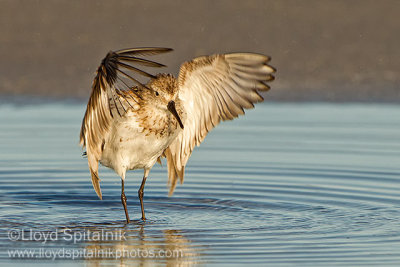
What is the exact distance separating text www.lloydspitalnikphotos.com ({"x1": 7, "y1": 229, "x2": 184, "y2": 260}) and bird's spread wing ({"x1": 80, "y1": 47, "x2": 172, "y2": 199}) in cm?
90

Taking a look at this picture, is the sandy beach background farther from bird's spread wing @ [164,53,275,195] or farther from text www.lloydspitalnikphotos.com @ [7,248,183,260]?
text www.lloydspitalnikphotos.com @ [7,248,183,260]

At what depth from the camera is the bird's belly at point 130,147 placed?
27.2ft

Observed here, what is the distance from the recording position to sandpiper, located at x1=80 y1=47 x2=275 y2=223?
8.20 metres

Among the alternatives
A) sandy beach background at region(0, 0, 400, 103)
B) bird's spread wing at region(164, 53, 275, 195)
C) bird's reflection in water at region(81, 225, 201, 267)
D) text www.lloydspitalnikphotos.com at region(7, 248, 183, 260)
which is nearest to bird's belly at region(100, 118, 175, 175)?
bird's spread wing at region(164, 53, 275, 195)

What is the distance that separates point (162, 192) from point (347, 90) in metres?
5.97

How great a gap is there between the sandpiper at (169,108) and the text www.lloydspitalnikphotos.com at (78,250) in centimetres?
91

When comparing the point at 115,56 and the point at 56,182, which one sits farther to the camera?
the point at 56,182

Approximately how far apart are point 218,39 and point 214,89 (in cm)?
732

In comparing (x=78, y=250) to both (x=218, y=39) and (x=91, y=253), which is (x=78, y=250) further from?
(x=218, y=39)

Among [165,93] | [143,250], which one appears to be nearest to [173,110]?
[165,93]

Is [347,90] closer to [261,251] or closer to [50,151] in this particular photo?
[50,151]

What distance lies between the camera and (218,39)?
624 inches

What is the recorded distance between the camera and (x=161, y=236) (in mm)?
7461

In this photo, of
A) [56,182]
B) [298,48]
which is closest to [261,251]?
[56,182]
